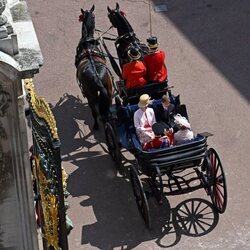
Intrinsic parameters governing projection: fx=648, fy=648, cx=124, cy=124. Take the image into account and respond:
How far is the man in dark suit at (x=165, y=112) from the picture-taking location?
8289 mm

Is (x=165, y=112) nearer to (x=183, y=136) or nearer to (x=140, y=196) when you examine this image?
(x=183, y=136)

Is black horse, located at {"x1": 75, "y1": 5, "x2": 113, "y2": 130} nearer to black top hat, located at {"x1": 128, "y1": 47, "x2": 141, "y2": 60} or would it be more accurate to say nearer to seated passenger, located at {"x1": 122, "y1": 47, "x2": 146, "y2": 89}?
seated passenger, located at {"x1": 122, "y1": 47, "x2": 146, "y2": 89}

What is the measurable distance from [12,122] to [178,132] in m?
4.29

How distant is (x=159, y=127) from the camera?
7.93 m

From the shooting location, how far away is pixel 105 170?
9.20 m

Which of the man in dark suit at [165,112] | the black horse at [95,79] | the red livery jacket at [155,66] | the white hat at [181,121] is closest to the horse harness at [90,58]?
the black horse at [95,79]

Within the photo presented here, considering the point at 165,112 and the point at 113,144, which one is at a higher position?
the point at 165,112

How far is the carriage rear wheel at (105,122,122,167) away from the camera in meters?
8.73

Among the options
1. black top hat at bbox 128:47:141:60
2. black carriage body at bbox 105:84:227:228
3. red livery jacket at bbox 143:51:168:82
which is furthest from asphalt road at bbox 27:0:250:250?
black top hat at bbox 128:47:141:60

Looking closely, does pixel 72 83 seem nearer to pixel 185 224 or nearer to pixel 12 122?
pixel 185 224

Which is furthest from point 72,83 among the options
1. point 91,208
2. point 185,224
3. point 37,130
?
point 37,130

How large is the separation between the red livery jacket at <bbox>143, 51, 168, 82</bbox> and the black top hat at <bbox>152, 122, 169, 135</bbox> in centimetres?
99

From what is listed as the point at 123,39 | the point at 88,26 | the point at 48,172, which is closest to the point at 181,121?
the point at 123,39

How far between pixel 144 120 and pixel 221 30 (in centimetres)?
536
